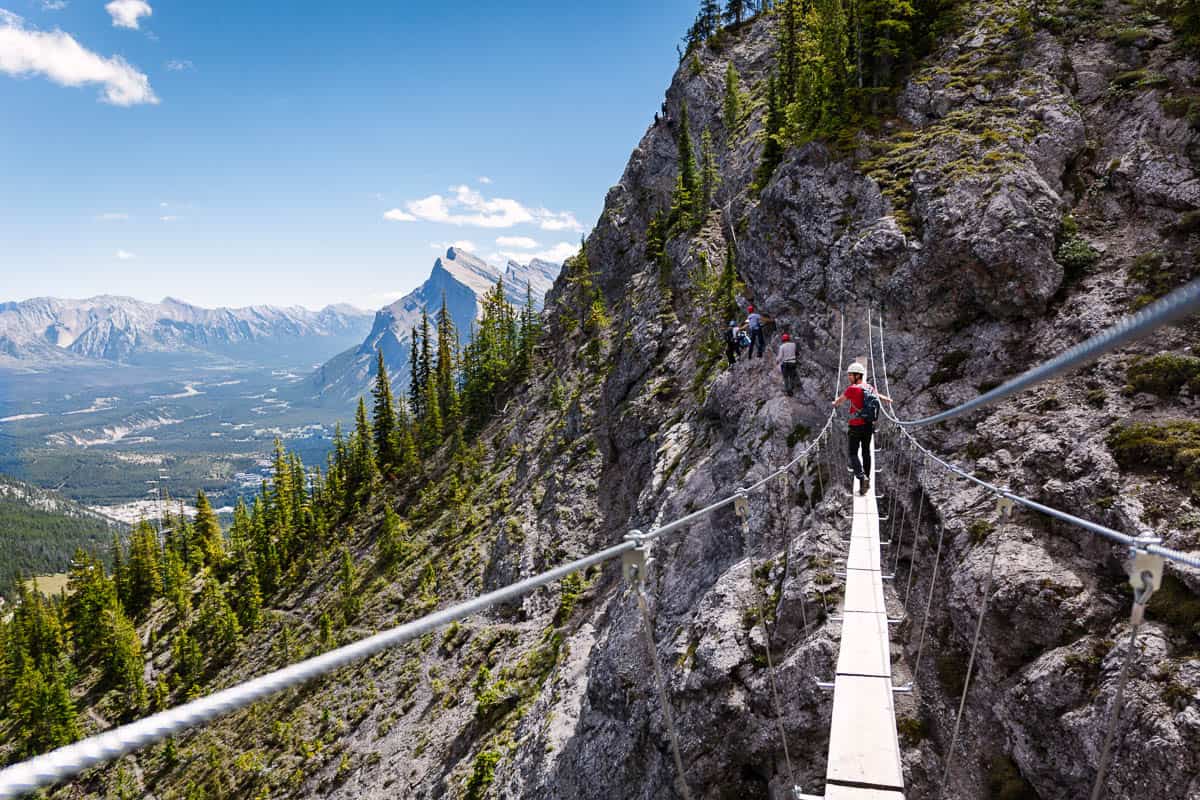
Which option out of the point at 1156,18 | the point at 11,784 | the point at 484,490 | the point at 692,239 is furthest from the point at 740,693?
the point at 484,490

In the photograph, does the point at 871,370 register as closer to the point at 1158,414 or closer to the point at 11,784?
the point at 1158,414

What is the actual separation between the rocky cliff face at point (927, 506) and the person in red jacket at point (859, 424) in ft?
3.75

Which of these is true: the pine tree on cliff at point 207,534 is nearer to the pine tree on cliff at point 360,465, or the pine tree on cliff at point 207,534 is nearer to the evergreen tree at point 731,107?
the pine tree on cliff at point 360,465

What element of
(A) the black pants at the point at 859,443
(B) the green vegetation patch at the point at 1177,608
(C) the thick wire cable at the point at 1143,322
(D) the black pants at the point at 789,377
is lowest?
(B) the green vegetation patch at the point at 1177,608

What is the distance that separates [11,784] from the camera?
2.10m

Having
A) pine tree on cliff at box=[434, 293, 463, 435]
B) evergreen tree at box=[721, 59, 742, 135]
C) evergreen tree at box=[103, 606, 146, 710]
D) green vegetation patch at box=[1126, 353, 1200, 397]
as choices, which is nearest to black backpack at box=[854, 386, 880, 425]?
green vegetation patch at box=[1126, 353, 1200, 397]

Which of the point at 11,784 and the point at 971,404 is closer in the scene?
the point at 11,784

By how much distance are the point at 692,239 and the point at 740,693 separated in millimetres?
36072

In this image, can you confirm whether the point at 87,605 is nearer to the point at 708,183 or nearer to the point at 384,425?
the point at 384,425

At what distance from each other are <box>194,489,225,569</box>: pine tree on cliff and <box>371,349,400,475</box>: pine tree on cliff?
2664 centimetres

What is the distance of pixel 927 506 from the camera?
1241 cm

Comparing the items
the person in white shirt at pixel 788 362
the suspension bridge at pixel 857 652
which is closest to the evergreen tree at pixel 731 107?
the person in white shirt at pixel 788 362

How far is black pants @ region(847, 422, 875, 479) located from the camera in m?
12.7

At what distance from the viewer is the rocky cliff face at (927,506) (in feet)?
28.2
